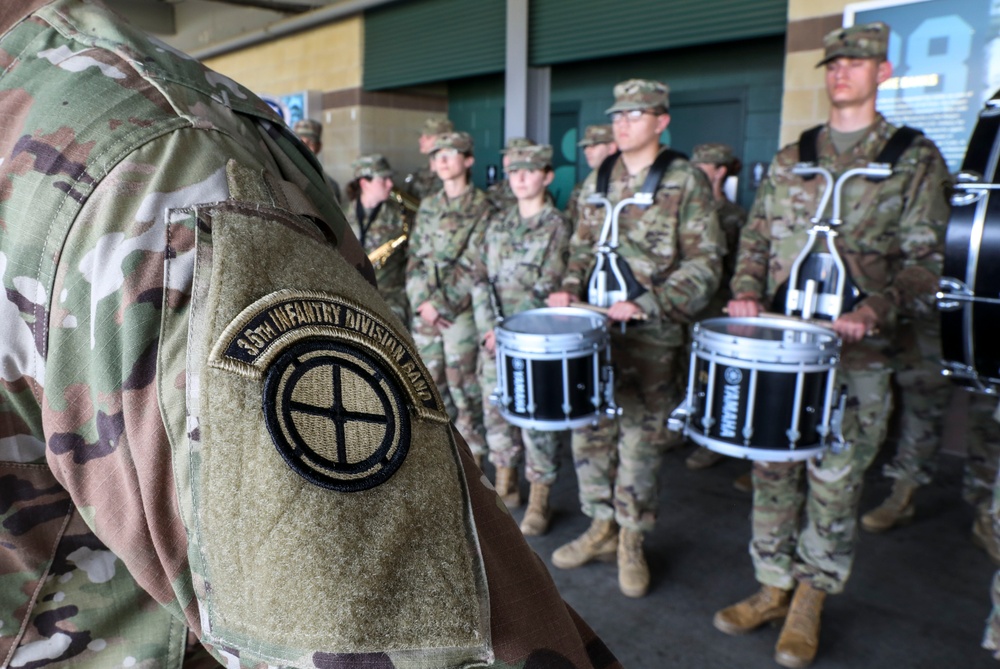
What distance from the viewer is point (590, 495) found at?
130 inches

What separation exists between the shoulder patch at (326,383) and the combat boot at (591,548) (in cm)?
285

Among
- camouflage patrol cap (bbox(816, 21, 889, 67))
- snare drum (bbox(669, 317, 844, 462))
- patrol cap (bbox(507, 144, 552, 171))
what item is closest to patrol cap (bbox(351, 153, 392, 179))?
patrol cap (bbox(507, 144, 552, 171))

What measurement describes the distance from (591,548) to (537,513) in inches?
16.1

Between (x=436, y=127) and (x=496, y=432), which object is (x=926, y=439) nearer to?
(x=496, y=432)

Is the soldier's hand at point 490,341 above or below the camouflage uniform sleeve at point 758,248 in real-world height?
below

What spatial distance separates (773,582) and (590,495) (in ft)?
2.89

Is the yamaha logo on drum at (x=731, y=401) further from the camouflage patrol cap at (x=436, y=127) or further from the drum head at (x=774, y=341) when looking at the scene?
the camouflage patrol cap at (x=436, y=127)

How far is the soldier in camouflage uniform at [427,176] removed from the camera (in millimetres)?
6000

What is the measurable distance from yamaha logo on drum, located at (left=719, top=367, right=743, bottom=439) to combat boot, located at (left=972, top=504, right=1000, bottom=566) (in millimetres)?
1714

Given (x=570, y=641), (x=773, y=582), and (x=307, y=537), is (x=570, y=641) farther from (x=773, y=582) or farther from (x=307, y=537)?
(x=773, y=582)

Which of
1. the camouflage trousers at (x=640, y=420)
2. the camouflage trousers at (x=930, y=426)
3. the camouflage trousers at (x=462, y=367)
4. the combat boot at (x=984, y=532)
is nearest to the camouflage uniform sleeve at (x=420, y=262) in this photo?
the camouflage trousers at (x=462, y=367)

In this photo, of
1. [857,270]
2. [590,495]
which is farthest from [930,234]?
[590,495]

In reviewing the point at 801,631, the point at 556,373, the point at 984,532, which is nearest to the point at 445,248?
the point at 556,373

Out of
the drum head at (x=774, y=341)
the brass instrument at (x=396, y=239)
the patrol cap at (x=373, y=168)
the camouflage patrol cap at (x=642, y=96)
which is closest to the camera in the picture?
the drum head at (x=774, y=341)
